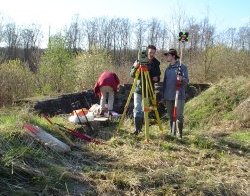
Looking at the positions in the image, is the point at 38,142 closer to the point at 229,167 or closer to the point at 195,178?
the point at 195,178

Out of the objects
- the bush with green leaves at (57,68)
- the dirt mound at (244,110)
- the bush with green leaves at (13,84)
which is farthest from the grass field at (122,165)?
the bush with green leaves at (57,68)

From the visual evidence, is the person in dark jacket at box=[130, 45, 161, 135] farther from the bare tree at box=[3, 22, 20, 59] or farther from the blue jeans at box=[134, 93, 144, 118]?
the bare tree at box=[3, 22, 20, 59]

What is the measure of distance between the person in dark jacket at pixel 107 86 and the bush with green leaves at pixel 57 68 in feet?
43.1

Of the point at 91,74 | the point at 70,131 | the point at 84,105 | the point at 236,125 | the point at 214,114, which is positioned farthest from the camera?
the point at 91,74

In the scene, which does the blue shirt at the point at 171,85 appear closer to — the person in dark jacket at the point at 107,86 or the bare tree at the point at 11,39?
the person in dark jacket at the point at 107,86

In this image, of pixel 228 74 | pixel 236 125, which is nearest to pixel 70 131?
pixel 236 125

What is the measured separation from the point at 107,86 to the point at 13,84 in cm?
786

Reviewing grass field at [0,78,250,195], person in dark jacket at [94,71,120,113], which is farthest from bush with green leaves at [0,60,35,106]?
grass field at [0,78,250,195]

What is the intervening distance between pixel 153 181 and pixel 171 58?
→ 3651 mm

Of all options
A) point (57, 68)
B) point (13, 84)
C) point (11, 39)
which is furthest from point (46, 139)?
point (11, 39)

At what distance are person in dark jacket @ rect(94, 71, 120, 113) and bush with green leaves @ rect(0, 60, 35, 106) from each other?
228 inches

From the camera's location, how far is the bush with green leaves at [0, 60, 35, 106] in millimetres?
16750

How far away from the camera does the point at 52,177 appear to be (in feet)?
17.2

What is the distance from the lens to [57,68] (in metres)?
26.4
